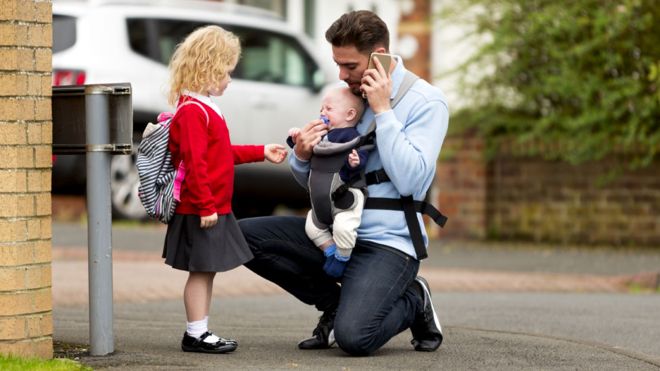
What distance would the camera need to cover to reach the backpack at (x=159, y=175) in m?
6.39

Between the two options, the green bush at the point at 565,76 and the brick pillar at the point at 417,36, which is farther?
the brick pillar at the point at 417,36

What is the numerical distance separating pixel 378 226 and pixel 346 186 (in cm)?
26

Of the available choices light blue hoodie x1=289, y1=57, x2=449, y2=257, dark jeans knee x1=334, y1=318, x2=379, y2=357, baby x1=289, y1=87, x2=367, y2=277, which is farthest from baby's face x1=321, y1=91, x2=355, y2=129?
dark jeans knee x1=334, y1=318, x2=379, y2=357

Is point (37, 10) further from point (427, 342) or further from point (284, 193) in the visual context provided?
point (284, 193)

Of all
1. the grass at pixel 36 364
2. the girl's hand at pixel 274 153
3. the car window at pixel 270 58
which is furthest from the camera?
the car window at pixel 270 58

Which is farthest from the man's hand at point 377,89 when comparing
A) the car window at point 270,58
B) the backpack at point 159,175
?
the car window at point 270,58

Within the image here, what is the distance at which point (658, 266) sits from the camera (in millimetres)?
12203

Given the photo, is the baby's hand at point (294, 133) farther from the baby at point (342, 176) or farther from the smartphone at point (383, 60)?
the smartphone at point (383, 60)

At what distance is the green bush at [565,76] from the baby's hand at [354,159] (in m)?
6.80

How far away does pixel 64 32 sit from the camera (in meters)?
14.1

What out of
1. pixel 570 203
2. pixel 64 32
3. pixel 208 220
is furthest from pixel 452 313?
pixel 64 32

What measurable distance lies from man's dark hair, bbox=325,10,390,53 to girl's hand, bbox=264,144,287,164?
58 centimetres

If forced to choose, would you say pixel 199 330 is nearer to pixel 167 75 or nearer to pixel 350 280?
pixel 350 280

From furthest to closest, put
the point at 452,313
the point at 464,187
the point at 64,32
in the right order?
the point at 464,187
the point at 64,32
the point at 452,313
